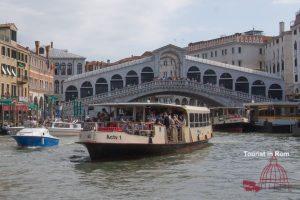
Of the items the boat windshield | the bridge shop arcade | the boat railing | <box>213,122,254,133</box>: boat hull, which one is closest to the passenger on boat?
the boat railing

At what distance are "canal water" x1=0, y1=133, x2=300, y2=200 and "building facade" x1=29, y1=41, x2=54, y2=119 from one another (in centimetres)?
2858

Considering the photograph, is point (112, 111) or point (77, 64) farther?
point (77, 64)

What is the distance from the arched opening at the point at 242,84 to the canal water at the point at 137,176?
37730mm

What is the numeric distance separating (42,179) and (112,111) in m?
6.69

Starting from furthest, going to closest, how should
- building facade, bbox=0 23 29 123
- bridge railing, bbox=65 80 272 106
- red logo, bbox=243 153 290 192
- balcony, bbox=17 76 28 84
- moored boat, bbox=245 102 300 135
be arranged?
bridge railing, bbox=65 80 272 106 < balcony, bbox=17 76 28 84 < building facade, bbox=0 23 29 123 < moored boat, bbox=245 102 300 135 < red logo, bbox=243 153 290 192

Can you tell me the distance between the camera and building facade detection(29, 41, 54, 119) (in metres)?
51.0

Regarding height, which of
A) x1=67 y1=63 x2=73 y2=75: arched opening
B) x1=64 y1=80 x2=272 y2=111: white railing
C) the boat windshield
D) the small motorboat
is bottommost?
the small motorboat

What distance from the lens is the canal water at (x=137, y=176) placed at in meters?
12.8

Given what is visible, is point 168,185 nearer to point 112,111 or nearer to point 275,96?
point 112,111

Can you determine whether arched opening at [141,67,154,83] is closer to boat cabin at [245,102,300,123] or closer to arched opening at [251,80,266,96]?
arched opening at [251,80,266,96]

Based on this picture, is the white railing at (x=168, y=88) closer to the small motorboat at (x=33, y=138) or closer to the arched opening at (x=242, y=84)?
the arched opening at (x=242, y=84)

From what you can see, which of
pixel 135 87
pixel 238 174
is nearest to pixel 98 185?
pixel 238 174

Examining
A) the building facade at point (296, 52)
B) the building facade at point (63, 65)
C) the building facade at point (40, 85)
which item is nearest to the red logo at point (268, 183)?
the building facade at point (40, 85)

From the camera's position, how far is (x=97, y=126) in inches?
734
